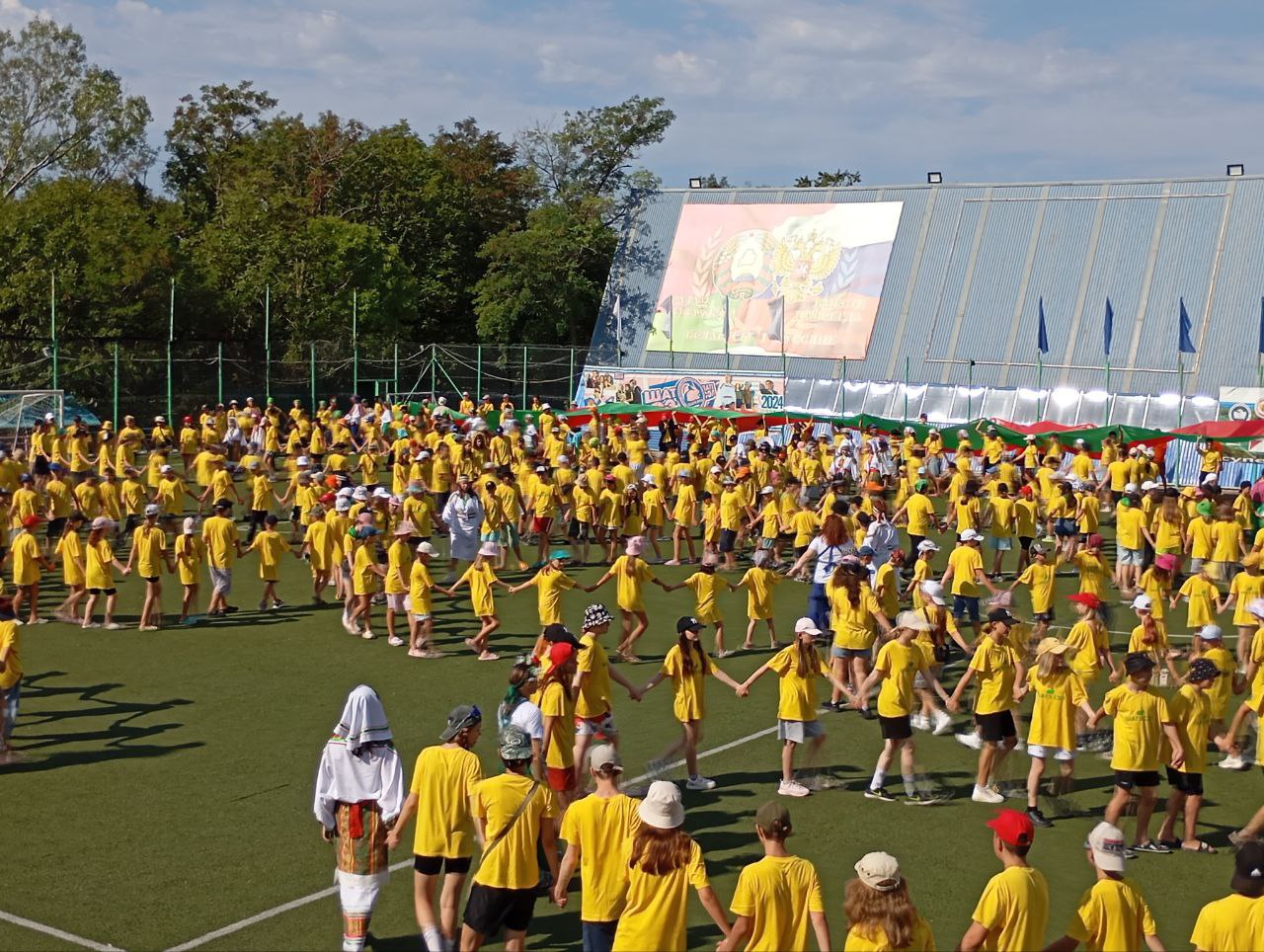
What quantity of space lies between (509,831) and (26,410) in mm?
31396

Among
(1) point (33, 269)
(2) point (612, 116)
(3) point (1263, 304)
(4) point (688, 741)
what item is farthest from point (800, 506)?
(2) point (612, 116)

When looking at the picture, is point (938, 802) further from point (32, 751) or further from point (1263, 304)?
point (1263, 304)

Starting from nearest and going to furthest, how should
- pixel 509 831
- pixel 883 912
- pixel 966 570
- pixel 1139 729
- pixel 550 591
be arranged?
pixel 883 912 → pixel 509 831 → pixel 1139 729 → pixel 550 591 → pixel 966 570

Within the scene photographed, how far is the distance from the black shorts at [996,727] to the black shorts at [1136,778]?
1.34 metres

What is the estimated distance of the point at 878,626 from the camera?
571 inches

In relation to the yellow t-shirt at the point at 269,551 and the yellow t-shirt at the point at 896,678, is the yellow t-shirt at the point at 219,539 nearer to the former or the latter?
the yellow t-shirt at the point at 269,551

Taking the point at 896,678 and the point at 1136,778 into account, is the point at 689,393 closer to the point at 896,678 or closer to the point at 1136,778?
the point at 896,678

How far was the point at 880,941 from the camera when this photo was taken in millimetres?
6340

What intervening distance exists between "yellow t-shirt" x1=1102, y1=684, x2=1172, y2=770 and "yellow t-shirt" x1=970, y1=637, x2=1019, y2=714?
1335 millimetres

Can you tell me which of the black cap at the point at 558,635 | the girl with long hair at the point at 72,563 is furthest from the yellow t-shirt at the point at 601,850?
the girl with long hair at the point at 72,563

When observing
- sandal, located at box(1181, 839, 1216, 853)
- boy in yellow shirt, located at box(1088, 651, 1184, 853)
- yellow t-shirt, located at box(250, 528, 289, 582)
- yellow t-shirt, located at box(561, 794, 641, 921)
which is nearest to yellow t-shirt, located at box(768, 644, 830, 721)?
boy in yellow shirt, located at box(1088, 651, 1184, 853)

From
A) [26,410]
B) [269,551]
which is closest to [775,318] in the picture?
[26,410]

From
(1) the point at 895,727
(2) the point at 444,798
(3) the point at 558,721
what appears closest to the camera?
(2) the point at 444,798

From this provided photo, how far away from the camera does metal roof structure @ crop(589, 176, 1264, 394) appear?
145ft
